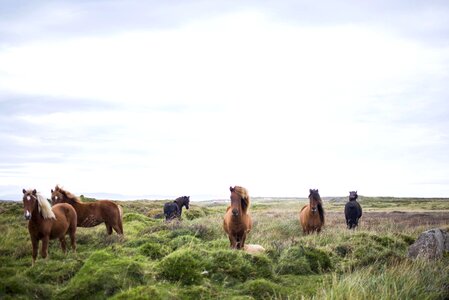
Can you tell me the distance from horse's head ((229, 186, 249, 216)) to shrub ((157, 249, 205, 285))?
326cm

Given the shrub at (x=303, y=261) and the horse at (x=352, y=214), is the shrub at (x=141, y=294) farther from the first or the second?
the horse at (x=352, y=214)

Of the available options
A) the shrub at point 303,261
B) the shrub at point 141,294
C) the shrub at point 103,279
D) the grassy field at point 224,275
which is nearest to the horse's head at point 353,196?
the grassy field at point 224,275

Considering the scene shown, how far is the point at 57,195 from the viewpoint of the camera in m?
16.3

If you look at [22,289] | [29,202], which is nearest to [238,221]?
[29,202]

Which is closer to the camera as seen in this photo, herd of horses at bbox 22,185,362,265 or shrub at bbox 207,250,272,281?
shrub at bbox 207,250,272,281

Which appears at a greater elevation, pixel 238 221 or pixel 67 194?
pixel 67 194

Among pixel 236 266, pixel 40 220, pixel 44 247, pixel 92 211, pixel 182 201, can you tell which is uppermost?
pixel 40 220

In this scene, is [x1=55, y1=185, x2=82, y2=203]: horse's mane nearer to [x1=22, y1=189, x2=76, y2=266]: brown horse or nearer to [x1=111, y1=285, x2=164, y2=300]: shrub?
[x1=22, y1=189, x2=76, y2=266]: brown horse

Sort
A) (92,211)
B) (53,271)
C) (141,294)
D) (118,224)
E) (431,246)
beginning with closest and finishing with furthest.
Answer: (141,294) < (53,271) < (431,246) < (92,211) < (118,224)

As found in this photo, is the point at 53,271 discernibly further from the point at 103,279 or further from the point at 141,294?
the point at 141,294

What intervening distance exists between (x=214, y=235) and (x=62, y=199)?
605cm

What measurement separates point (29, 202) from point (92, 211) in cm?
503

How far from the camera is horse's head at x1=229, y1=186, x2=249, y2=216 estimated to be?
12.3 metres

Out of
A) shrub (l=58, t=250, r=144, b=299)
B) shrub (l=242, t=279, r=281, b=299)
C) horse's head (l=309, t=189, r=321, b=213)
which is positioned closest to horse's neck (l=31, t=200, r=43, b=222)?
shrub (l=58, t=250, r=144, b=299)
